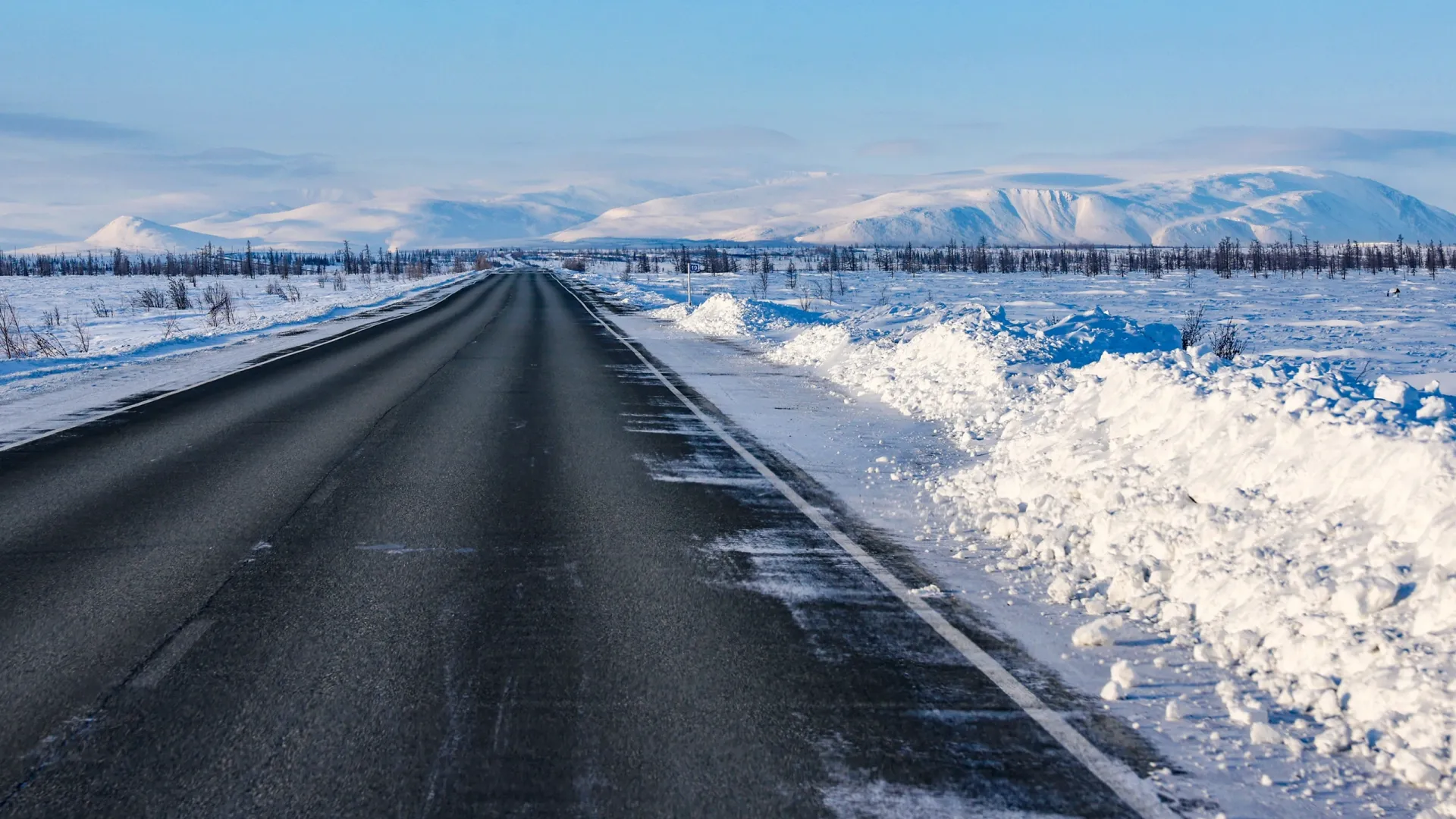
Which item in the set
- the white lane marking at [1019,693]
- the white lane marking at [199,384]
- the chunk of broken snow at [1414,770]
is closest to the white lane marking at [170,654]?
the white lane marking at [1019,693]

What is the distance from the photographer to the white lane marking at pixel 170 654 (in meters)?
4.26

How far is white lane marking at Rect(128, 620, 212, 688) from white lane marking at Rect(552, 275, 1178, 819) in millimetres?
3497

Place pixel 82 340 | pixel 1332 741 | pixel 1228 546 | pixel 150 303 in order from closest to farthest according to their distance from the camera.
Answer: pixel 1332 741
pixel 1228 546
pixel 82 340
pixel 150 303

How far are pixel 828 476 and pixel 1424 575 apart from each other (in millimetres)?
4568

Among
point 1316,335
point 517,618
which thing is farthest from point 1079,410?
point 1316,335

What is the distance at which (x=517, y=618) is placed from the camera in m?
5.04

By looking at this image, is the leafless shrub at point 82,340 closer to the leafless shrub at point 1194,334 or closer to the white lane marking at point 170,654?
the white lane marking at point 170,654

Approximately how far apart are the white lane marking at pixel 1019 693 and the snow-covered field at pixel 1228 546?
0.28 m

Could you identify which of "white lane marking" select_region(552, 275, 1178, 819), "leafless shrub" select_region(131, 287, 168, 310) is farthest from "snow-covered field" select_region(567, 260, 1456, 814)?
"leafless shrub" select_region(131, 287, 168, 310)

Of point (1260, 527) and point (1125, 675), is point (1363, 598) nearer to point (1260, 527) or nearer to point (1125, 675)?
point (1260, 527)

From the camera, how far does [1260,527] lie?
579 centimetres

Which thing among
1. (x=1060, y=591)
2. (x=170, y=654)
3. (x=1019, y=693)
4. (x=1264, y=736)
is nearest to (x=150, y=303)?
(x=170, y=654)

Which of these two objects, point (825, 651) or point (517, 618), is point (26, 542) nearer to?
point (517, 618)

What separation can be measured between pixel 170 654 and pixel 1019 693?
3.75 metres
